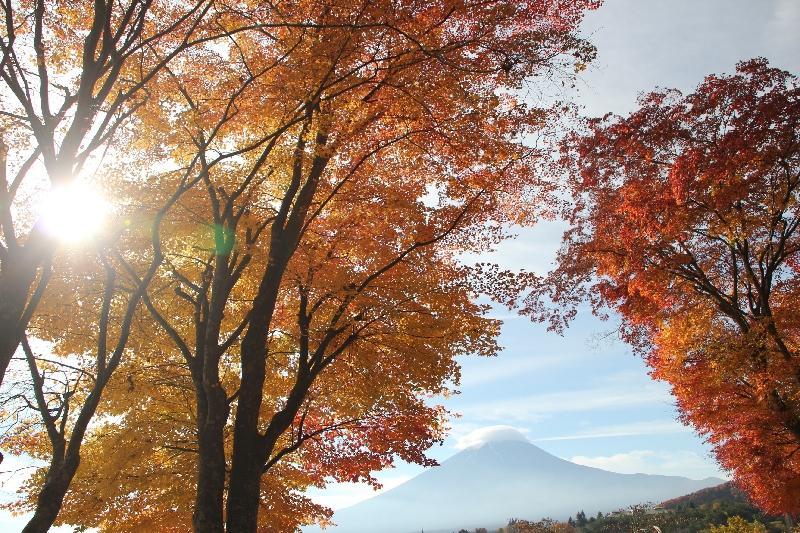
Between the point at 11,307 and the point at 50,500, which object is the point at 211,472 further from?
the point at 11,307

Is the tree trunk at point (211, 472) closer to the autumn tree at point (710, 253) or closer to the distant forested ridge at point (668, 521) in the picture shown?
the autumn tree at point (710, 253)

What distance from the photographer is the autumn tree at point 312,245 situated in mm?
7812

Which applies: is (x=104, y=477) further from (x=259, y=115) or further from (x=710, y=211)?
(x=710, y=211)

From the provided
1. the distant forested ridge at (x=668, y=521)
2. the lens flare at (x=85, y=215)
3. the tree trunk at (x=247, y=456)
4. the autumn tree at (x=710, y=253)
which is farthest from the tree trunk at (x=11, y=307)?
the distant forested ridge at (x=668, y=521)

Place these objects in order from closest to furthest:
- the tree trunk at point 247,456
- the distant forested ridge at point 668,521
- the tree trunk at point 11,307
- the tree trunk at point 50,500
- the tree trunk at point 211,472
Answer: the tree trunk at point 11,307 < the tree trunk at point 50,500 < the tree trunk at point 211,472 < the tree trunk at point 247,456 < the distant forested ridge at point 668,521

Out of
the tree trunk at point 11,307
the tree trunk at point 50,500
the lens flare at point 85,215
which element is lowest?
the tree trunk at point 50,500

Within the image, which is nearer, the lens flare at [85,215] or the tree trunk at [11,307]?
the tree trunk at [11,307]

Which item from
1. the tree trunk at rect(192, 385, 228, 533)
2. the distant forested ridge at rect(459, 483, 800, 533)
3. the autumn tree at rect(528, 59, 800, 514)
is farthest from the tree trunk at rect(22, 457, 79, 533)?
the distant forested ridge at rect(459, 483, 800, 533)

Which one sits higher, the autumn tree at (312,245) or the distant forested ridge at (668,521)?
the autumn tree at (312,245)

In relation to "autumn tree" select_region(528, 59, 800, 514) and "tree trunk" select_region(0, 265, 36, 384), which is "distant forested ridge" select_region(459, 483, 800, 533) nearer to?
"autumn tree" select_region(528, 59, 800, 514)

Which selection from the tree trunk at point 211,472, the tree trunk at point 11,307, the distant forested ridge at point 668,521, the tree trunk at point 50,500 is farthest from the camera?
the distant forested ridge at point 668,521

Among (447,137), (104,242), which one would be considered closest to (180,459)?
(104,242)

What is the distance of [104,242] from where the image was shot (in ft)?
26.9

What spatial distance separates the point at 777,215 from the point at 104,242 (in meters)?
13.3
